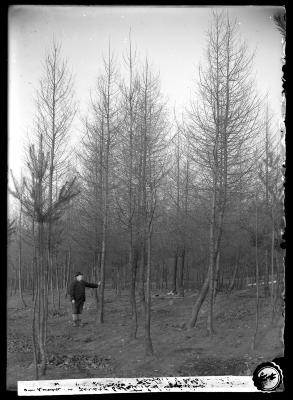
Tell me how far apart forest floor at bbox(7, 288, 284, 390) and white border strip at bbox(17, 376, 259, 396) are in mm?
60

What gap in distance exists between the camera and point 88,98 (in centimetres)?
414

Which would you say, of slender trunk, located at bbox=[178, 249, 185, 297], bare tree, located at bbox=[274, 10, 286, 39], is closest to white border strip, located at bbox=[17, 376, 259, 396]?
slender trunk, located at bbox=[178, 249, 185, 297]

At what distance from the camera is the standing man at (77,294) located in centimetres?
404

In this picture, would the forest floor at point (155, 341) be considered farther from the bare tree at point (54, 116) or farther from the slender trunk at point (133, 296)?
the bare tree at point (54, 116)

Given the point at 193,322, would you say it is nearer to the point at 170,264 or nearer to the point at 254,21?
the point at 170,264

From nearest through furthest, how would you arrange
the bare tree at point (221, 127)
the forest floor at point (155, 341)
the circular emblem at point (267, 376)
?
the circular emblem at point (267, 376), the forest floor at point (155, 341), the bare tree at point (221, 127)

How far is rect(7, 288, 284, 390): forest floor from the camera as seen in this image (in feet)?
12.6

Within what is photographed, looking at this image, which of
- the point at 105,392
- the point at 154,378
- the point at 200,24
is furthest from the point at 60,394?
the point at 200,24

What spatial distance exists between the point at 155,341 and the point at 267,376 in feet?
3.60

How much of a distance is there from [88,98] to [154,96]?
68cm

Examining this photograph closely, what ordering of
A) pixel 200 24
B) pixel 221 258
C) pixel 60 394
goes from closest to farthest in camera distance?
pixel 60 394, pixel 200 24, pixel 221 258

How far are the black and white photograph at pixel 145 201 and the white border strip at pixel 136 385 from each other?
13 mm

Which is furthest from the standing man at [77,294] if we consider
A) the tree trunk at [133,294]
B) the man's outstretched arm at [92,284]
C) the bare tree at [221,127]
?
the bare tree at [221,127]

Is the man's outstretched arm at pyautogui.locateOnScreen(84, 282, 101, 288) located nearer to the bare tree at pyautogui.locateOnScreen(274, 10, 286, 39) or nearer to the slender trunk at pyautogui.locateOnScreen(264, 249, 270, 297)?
the slender trunk at pyautogui.locateOnScreen(264, 249, 270, 297)
